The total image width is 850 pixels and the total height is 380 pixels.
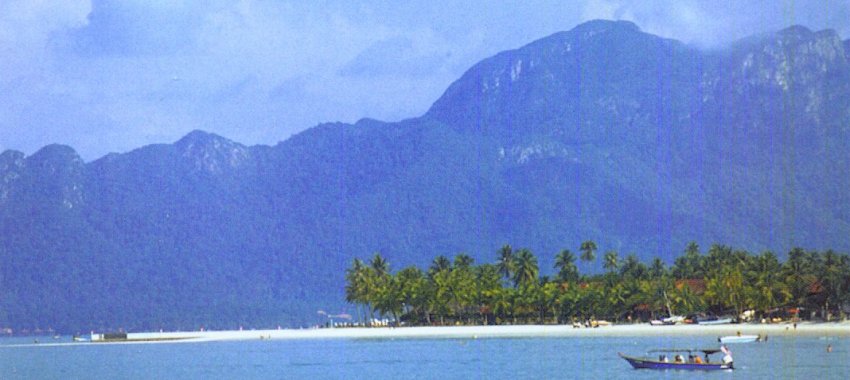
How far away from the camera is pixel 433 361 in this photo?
340 ft

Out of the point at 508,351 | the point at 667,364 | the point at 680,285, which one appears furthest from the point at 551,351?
the point at 680,285

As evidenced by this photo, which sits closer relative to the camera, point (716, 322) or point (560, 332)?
point (560, 332)

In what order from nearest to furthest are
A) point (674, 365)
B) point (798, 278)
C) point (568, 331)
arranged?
point (674, 365) → point (568, 331) → point (798, 278)

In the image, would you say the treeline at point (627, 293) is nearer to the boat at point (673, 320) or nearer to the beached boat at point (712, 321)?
the beached boat at point (712, 321)

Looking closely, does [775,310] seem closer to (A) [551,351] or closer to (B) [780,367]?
(A) [551,351]

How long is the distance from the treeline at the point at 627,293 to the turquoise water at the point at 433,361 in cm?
3138

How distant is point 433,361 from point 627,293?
220ft

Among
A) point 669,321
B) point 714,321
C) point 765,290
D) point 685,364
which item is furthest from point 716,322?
point 685,364

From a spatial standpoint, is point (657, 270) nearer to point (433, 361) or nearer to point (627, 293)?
point (627, 293)

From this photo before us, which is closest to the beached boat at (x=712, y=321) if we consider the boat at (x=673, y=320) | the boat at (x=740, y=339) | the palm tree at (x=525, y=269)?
the boat at (x=673, y=320)

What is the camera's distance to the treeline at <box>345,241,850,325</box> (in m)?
156

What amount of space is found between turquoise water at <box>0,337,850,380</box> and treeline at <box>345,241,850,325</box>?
31.4 metres

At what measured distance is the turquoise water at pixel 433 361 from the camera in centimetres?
8562

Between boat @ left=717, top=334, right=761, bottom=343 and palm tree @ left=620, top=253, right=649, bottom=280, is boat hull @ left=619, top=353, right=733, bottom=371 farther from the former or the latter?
palm tree @ left=620, top=253, right=649, bottom=280
